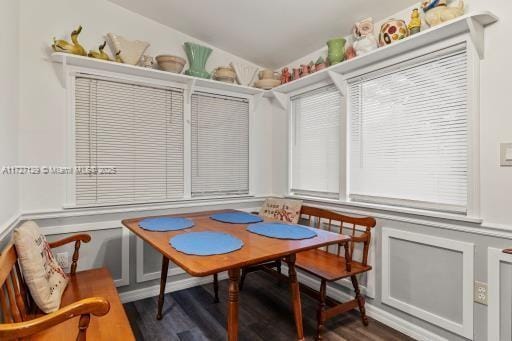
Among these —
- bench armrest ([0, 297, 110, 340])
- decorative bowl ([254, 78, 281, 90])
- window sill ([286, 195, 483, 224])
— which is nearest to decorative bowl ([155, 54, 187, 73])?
decorative bowl ([254, 78, 281, 90])

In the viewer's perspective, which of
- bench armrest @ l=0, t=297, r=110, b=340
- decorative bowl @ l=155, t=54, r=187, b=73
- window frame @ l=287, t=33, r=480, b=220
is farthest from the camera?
decorative bowl @ l=155, t=54, r=187, b=73

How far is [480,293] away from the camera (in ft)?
5.63

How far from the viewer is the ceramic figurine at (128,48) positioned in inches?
94.2

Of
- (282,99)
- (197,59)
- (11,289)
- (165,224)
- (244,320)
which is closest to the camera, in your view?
(11,289)

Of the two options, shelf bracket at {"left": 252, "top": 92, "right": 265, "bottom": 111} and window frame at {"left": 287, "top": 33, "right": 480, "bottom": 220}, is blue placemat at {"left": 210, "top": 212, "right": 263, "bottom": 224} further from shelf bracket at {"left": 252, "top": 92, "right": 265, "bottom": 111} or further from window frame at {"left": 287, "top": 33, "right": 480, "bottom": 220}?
shelf bracket at {"left": 252, "top": 92, "right": 265, "bottom": 111}

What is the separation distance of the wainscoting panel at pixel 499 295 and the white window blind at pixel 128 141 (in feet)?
8.12

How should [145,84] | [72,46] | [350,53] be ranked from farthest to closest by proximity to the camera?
[145,84] < [350,53] < [72,46]

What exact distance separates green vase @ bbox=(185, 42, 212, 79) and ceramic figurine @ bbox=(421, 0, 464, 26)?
1.89m

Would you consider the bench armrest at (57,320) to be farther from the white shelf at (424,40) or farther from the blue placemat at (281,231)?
the white shelf at (424,40)

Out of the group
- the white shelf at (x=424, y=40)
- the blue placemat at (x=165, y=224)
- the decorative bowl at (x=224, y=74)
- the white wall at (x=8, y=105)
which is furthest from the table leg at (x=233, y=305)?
the decorative bowl at (x=224, y=74)

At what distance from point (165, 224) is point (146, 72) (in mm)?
1387

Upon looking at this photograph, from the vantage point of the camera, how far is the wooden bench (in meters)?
1.01

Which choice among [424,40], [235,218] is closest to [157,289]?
[235,218]

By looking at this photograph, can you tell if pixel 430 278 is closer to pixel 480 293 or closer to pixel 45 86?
pixel 480 293
